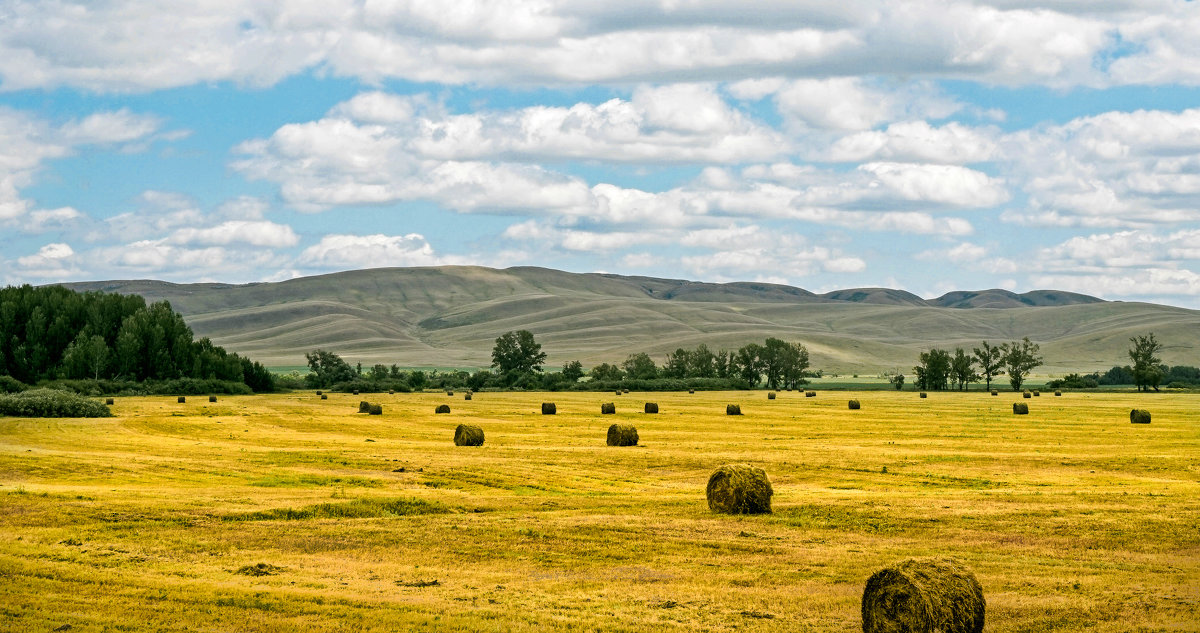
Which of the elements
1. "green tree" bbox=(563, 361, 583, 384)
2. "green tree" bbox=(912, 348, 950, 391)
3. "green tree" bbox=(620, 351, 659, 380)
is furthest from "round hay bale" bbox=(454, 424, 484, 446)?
"green tree" bbox=(912, 348, 950, 391)

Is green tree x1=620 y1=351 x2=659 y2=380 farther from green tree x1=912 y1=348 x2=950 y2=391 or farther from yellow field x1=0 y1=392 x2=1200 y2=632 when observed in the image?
yellow field x1=0 y1=392 x2=1200 y2=632

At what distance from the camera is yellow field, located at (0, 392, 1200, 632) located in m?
19.0

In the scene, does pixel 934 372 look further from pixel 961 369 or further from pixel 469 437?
pixel 469 437

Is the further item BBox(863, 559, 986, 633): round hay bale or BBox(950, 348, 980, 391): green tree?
BBox(950, 348, 980, 391): green tree

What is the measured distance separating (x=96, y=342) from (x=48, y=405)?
4602cm

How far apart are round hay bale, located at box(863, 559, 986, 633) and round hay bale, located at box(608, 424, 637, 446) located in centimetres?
3408

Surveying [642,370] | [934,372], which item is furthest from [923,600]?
[642,370]

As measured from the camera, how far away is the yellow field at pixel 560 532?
1895cm

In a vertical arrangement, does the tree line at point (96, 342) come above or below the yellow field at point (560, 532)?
above

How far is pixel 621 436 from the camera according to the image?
5088 centimetres

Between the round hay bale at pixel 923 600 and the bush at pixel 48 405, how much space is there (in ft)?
189

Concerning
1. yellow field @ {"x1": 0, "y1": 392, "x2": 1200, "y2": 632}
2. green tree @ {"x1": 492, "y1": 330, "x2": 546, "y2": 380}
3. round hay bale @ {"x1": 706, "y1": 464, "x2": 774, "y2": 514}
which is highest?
green tree @ {"x1": 492, "y1": 330, "x2": 546, "y2": 380}

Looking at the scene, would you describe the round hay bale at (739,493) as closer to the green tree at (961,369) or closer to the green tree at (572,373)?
the green tree at (572,373)

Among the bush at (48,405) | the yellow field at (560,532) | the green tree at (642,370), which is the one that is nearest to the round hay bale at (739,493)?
the yellow field at (560,532)
